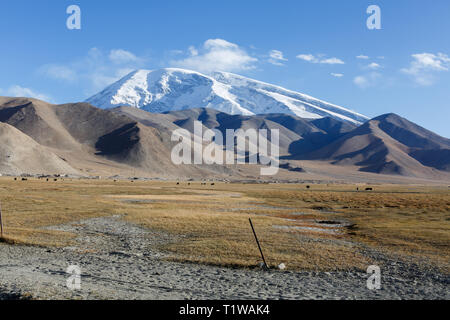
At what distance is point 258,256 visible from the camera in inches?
781

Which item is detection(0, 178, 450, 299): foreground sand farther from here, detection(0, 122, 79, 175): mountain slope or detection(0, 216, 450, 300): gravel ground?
detection(0, 122, 79, 175): mountain slope

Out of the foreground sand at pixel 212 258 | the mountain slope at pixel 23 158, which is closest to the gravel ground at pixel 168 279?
the foreground sand at pixel 212 258

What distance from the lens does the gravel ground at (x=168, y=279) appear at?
13.2 m

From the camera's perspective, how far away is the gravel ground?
43.4 ft

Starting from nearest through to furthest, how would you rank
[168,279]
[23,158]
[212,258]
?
[168,279]
[212,258]
[23,158]

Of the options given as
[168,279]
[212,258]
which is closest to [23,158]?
[212,258]

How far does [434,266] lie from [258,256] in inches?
333

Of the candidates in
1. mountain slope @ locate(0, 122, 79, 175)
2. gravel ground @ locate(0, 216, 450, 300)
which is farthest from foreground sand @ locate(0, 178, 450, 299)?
mountain slope @ locate(0, 122, 79, 175)

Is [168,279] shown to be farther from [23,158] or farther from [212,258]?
[23,158]

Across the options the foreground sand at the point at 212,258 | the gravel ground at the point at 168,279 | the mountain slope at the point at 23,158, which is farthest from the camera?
the mountain slope at the point at 23,158

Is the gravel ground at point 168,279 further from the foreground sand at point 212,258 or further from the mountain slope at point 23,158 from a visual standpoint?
the mountain slope at point 23,158

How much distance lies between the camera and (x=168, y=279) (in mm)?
15461
